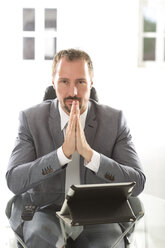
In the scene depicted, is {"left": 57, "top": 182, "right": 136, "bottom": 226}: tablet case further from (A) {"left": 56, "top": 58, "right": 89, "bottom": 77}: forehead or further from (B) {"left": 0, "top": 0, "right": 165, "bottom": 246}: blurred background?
(B) {"left": 0, "top": 0, "right": 165, "bottom": 246}: blurred background

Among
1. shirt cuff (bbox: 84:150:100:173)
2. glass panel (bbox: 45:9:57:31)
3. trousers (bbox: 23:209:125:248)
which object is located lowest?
trousers (bbox: 23:209:125:248)

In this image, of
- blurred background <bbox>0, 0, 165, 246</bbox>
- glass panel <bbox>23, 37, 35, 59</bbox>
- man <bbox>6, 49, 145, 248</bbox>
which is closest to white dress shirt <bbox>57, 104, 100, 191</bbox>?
man <bbox>6, 49, 145, 248</bbox>

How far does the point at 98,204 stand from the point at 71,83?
82cm

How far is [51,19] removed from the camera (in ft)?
19.3

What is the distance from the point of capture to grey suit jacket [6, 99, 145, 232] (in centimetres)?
241

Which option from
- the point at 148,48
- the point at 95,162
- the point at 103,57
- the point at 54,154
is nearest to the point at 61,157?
the point at 54,154

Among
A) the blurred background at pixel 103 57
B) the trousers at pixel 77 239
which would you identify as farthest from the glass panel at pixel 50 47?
the trousers at pixel 77 239

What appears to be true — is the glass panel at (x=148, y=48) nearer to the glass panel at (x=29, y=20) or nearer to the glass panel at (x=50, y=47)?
the glass panel at (x=50, y=47)

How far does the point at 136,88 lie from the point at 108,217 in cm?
378

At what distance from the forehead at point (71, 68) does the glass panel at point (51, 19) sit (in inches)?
134

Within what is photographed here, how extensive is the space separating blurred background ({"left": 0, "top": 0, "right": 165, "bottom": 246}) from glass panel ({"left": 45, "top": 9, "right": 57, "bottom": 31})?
13 mm

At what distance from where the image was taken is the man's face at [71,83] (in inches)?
102

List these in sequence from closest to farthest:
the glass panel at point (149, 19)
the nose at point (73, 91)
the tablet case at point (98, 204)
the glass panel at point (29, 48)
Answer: the tablet case at point (98, 204), the nose at point (73, 91), the glass panel at point (149, 19), the glass panel at point (29, 48)

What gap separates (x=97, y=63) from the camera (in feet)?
18.0
